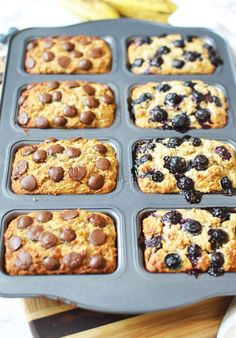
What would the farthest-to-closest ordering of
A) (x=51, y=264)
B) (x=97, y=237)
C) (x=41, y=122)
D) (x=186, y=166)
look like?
(x=41, y=122) < (x=186, y=166) < (x=97, y=237) < (x=51, y=264)

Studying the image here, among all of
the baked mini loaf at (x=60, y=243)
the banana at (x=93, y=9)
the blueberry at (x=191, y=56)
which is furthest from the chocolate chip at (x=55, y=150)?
the banana at (x=93, y=9)

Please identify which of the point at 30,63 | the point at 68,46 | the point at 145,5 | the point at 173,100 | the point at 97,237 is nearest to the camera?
the point at 97,237

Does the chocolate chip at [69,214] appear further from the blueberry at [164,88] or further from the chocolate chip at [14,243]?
the blueberry at [164,88]

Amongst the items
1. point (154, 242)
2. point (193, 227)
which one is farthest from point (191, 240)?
point (154, 242)

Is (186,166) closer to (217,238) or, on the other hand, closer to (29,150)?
Answer: (217,238)

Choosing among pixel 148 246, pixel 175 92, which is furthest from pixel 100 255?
pixel 175 92

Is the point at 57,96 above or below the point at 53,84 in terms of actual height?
below
